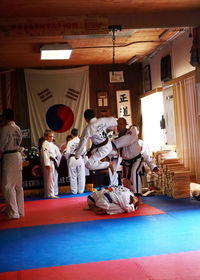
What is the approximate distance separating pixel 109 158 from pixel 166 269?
7.80 feet

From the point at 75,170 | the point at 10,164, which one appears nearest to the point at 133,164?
the point at 10,164

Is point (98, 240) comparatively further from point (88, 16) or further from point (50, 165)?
point (50, 165)

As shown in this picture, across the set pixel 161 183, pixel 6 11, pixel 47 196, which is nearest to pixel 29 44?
pixel 6 11

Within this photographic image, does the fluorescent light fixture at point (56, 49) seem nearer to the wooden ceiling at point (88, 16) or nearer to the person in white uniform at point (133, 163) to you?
the wooden ceiling at point (88, 16)

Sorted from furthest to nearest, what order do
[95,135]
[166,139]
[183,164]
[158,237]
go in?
[166,139] → [183,164] → [95,135] → [158,237]

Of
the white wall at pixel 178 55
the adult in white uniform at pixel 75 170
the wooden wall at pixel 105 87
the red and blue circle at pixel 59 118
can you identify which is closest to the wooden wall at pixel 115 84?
the wooden wall at pixel 105 87

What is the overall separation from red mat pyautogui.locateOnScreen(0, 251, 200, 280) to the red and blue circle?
25.8 feet

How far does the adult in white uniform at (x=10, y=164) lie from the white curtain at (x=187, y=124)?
11.7ft

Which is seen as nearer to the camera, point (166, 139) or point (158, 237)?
point (158, 237)

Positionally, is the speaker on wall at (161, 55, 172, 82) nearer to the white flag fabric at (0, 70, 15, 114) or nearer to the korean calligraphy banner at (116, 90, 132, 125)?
the korean calligraphy banner at (116, 90, 132, 125)

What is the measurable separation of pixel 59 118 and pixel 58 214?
530 cm

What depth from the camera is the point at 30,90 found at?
433 inches

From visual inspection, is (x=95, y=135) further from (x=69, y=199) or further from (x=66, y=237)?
(x=69, y=199)

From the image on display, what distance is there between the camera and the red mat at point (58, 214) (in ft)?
18.5
